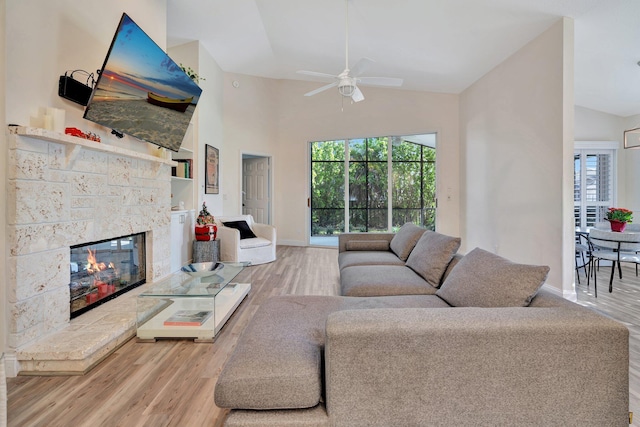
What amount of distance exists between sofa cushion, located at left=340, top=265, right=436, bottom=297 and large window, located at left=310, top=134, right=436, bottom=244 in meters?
3.87

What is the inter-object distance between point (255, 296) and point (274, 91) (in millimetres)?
5030

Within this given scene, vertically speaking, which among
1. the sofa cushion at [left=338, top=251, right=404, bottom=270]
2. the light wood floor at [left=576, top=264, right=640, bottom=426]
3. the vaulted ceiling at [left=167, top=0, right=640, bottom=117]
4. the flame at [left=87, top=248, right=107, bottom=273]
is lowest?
the light wood floor at [left=576, top=264, right=640, bottom=426]

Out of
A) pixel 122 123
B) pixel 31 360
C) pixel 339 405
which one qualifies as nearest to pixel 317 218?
pixel 122 123

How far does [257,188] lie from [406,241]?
4628mm

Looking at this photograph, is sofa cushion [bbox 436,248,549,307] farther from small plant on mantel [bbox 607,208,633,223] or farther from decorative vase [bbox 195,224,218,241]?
decorative vase [bbox 195,224,218,241]

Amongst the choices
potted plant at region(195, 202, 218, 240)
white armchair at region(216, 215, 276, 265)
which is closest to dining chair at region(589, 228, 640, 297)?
white armchair at region(216, 215, 276, 265)

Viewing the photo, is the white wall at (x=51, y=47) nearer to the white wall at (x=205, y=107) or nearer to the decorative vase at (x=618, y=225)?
the white wall at (x=205, y=107)

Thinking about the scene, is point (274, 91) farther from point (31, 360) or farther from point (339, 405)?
point (339, 405)

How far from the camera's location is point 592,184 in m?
5.49

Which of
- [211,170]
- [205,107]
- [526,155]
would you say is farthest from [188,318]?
[526,155]

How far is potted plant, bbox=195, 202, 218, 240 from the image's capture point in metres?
4.90

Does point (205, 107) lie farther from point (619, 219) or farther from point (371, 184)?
point (619, 219)

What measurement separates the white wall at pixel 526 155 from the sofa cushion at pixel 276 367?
3.10 m

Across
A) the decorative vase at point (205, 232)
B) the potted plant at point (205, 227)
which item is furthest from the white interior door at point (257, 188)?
the decorative vase at point (205, 232)
